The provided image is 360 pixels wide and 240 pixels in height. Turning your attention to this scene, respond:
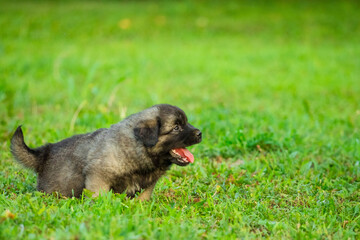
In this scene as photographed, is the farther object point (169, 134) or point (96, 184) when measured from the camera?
point (169, 134)

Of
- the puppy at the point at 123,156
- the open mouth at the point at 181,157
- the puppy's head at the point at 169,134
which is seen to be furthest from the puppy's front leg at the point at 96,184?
the open mouth at the point at 181,157

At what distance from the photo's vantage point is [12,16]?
21312mm

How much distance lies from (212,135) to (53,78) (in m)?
6.10

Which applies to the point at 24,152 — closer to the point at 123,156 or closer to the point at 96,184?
the point at 96,184

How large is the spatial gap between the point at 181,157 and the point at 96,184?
83 centimetres

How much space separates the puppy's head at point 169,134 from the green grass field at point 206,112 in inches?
18.1

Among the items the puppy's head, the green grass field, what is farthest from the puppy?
the green grass field

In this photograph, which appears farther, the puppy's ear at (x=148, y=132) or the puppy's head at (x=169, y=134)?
the puppy's head at (x=169, y=134)

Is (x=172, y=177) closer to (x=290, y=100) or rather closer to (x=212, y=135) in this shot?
(x=212, y=135)

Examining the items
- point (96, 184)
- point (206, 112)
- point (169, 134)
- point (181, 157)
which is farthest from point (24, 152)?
point (206, 112)

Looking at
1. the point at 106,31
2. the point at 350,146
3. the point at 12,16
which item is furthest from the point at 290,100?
the point at 12,16

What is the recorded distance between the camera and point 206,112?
7.78 m

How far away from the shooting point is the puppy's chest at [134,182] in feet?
13.1

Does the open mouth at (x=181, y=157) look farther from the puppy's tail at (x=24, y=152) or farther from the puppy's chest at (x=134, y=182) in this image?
the puppy's tail at (x=24, y=152)
